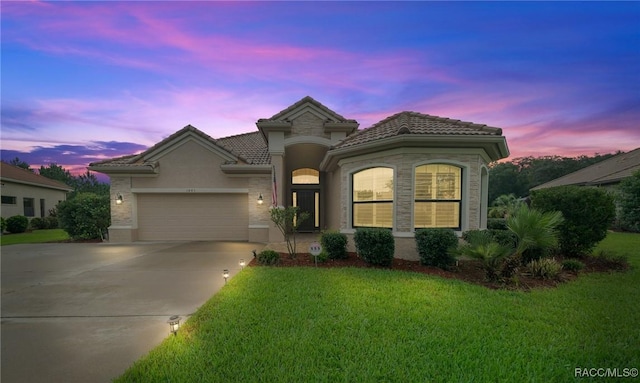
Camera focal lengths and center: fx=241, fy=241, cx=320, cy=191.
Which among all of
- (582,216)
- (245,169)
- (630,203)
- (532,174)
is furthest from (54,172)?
(532,174)

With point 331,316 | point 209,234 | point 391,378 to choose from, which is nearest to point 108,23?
point 209,234

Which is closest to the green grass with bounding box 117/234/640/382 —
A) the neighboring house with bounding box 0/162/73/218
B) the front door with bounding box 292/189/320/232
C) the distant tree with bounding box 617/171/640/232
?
the front door with bounding box 292/189/320/232

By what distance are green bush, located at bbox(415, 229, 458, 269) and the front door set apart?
8142 millimetres

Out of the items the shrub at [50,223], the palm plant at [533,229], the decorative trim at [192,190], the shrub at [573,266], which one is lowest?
the shrub at [50,223]

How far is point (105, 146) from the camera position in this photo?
2994cm

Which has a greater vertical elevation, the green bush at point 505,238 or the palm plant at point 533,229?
the palm plant at point 533,229

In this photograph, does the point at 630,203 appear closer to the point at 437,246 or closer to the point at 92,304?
the point at 437,246

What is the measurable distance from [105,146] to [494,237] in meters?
39.7

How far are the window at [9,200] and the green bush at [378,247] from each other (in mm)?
28217

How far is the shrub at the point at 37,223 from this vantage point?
19578mm

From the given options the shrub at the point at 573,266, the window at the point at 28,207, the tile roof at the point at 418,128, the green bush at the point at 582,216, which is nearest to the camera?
the shrub at the point at 573,266

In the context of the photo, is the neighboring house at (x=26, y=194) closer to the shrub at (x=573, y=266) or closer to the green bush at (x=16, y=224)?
the green bush at (x=16, y=224)

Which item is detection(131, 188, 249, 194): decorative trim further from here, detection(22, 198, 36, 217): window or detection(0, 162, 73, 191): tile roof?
detection(22, 198, 36, 217): window

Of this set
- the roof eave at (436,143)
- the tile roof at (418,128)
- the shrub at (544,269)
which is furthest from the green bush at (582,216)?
the tile roof at (418,128)
